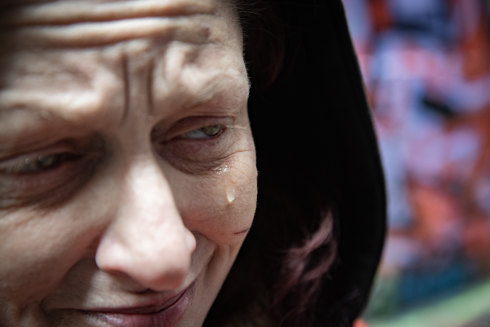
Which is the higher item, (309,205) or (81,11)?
(81,11)

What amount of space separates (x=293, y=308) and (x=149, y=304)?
2.18 ft

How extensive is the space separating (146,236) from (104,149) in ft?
0.56

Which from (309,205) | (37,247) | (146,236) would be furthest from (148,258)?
(309,205)

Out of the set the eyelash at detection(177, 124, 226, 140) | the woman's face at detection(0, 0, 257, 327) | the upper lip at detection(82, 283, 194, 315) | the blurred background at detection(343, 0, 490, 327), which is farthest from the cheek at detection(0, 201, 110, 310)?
the blurred background at detection(343, 0, 490, 327)

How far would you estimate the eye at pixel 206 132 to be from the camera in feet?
3.46

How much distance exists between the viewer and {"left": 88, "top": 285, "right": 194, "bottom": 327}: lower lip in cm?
101

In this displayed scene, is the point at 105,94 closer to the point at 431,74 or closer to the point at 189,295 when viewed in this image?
the point at 189,295

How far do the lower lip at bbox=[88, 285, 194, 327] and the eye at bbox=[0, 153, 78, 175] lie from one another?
0.31m

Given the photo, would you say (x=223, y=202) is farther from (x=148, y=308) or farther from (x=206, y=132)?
(x=148, y=308)

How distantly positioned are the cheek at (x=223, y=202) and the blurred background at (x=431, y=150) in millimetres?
2680

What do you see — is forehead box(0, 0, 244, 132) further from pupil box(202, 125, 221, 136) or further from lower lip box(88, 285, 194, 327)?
lower lip box(88, 285, 194, 327)

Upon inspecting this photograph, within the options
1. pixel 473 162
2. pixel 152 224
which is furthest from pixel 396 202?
pixel 152 224

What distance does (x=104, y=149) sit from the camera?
3.00 ft

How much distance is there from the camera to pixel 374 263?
1615mm
